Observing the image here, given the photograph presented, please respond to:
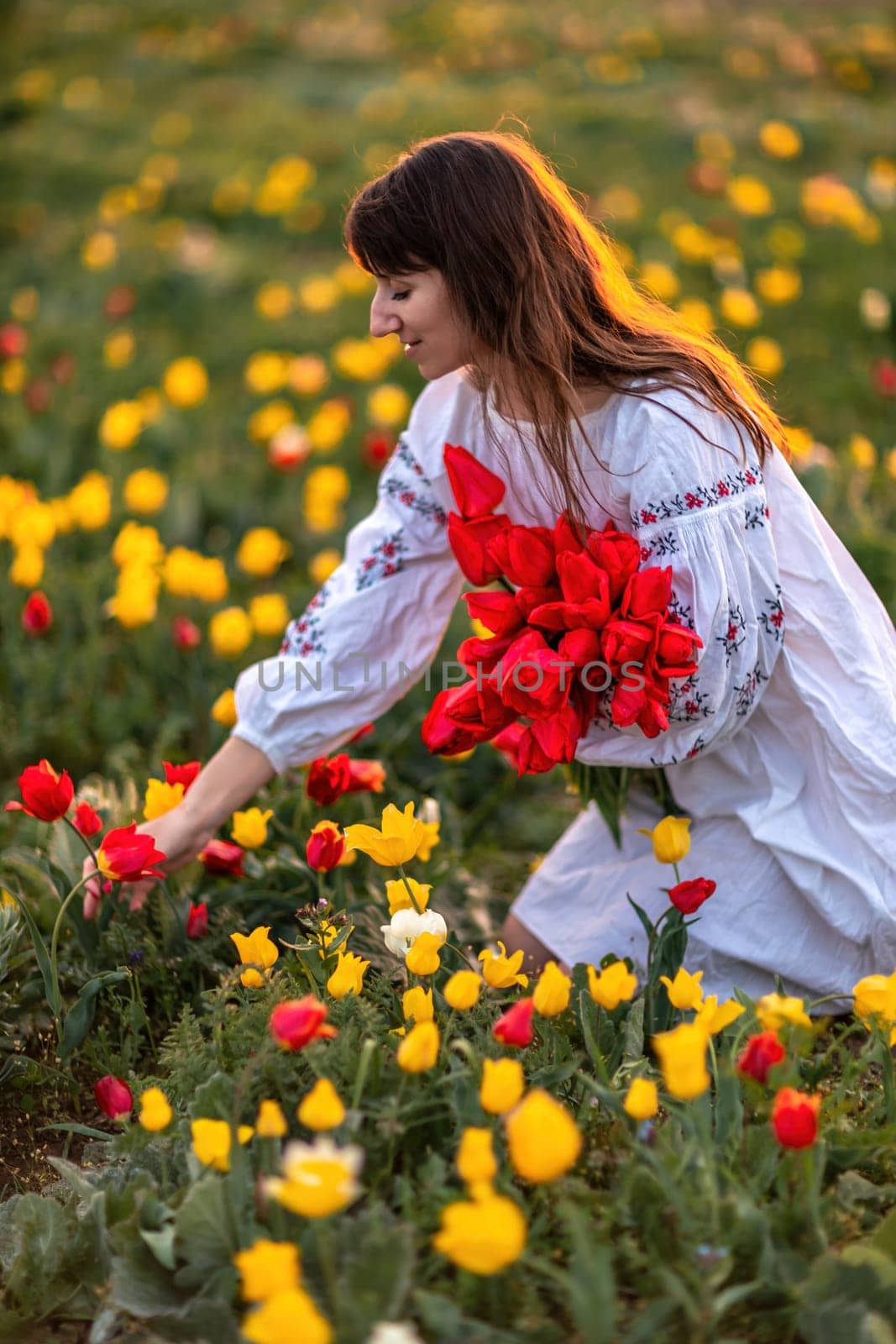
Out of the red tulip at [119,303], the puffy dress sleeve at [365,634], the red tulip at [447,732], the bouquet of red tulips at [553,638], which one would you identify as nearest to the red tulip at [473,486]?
the bouquet of red tulips at [553,638]

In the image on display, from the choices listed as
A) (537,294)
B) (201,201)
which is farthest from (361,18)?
(537,294)

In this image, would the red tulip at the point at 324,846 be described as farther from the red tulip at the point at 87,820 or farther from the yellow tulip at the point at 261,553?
the yellow tulip at the point at 261,553

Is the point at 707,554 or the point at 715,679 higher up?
the point at 707,554

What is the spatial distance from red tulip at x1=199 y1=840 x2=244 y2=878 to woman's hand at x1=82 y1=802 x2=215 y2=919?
0.10 ft

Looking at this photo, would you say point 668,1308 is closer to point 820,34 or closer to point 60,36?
point 820,34

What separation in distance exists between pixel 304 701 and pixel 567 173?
4.05 meters

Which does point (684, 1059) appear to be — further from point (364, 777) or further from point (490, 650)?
point (364, 777)

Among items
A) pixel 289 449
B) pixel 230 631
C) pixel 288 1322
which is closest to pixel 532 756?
pixel 288 1322

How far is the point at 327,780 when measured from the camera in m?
1.90

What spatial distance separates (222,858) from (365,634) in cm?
39

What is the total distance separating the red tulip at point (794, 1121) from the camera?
120 centimetres

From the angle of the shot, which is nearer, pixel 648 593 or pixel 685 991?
pixel 685 991

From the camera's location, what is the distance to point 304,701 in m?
1.87

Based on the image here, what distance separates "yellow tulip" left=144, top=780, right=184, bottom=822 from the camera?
Answer: 1.82 m
